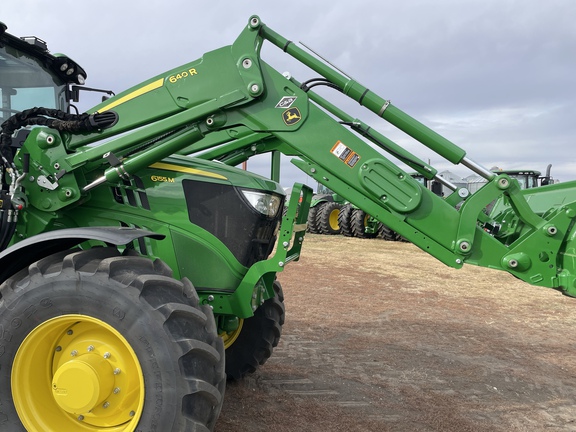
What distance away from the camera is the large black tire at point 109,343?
2.51m

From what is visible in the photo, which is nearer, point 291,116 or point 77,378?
point 77,378

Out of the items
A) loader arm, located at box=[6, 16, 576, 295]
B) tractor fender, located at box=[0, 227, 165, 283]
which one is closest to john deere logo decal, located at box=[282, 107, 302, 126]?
loader arm, located at box=[6, 16, 576, 295]

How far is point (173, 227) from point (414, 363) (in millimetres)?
2923

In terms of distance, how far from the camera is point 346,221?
746 inches

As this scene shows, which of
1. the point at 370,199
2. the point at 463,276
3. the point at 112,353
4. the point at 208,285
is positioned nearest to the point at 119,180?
the point at 208,285

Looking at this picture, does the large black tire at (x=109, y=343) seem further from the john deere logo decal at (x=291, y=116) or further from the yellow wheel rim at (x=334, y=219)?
the yellow wheel rim at (x=334, y=219)

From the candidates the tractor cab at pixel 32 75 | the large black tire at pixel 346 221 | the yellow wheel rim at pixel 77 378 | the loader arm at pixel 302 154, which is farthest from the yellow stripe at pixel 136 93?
the large black tire at pixel 346 221

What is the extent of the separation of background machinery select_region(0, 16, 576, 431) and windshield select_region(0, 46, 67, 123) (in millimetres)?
148

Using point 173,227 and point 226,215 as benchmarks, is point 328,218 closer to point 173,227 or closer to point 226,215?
point 226,215

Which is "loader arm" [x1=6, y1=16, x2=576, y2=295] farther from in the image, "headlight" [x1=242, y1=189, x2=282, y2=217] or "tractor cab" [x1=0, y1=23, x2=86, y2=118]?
"tractor cab" [x1=0, y1=23, x2=86, y2=118]

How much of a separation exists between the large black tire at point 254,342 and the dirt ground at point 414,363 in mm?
143

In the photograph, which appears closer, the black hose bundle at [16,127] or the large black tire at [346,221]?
the black hose bundle at [16,127]

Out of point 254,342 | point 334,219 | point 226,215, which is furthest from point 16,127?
point 334,219

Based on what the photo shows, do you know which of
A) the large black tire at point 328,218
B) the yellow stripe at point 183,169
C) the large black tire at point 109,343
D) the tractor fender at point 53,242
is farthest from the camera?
the large black tire at point 328,218
